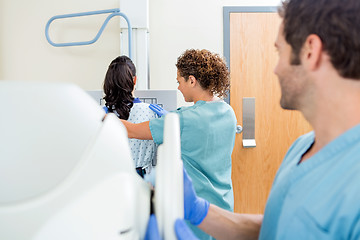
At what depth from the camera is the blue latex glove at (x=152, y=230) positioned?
0.43 m

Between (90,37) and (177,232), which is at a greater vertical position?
(90,37)

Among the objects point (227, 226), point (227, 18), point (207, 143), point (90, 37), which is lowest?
point (227, 226)

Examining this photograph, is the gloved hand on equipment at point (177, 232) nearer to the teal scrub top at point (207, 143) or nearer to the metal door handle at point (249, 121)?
the teal scrub top at point (207, 143)

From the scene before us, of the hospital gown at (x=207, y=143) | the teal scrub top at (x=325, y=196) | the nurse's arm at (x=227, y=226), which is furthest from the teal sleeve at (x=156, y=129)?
the teal scrub top at (x=325, y=196)

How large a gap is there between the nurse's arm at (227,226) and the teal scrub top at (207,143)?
0.52 metres

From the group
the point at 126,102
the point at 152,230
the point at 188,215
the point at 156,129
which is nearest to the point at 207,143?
the point at 156,129

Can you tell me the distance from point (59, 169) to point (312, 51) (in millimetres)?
469

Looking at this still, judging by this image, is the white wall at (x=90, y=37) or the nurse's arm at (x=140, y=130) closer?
the nurse's arm at (x=140, y=130)

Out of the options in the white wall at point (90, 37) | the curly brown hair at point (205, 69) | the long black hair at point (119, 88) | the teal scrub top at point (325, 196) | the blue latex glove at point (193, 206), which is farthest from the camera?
the white wall at point (90, 37)

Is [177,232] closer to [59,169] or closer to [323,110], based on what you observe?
[59,169]

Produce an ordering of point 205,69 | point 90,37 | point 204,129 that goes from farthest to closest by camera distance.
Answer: point 90,37 → point 205,69 → point 204,129

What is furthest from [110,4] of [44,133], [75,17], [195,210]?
[44,133]

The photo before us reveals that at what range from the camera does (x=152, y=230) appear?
435 mm

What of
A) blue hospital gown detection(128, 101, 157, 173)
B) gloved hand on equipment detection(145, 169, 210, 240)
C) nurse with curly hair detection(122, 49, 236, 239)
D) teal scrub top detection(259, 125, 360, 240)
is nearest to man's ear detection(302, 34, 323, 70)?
teal scrub top detection(259, 125, 360, 240)
